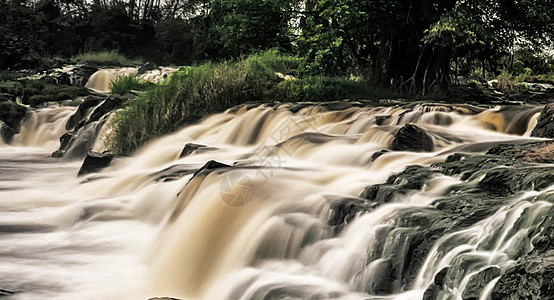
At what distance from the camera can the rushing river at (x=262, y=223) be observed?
315 cm

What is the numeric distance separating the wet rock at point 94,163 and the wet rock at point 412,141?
4009mm

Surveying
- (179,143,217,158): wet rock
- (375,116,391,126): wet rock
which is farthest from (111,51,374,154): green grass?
(375,116,391,126): wet rock

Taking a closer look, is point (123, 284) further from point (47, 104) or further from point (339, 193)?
point (47, 104)

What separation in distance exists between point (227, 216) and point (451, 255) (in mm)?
2044

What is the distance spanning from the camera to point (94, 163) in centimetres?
748

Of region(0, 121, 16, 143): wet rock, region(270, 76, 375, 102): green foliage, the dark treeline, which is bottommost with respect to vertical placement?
region(0, 121, 16, 143): wet rock

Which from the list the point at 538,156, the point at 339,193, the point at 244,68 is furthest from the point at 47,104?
the point at 538,156

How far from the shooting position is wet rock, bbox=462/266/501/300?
2.42m

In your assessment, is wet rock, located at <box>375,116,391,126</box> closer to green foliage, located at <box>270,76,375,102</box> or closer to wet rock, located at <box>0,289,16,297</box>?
green foliage, located at <box>270,76,375,102</box>

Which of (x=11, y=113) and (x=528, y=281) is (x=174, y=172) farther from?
(x=11, y=113)

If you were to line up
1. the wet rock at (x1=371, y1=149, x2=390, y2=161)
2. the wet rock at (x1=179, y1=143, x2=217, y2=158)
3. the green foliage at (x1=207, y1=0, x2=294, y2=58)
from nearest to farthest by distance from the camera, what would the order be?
the wet rock at (x1=371, y1=149, x2=390, y2=161) < the wet rock at (x1=179, y1=143, x2=217, y2=158) < the green foliage at (x1=207, y1=0, x2=294, y2=58)

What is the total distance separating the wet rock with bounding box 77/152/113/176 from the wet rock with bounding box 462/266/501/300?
589 cm

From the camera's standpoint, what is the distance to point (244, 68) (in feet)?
34.3

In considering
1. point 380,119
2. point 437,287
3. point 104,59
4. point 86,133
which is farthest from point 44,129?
point 104,59
